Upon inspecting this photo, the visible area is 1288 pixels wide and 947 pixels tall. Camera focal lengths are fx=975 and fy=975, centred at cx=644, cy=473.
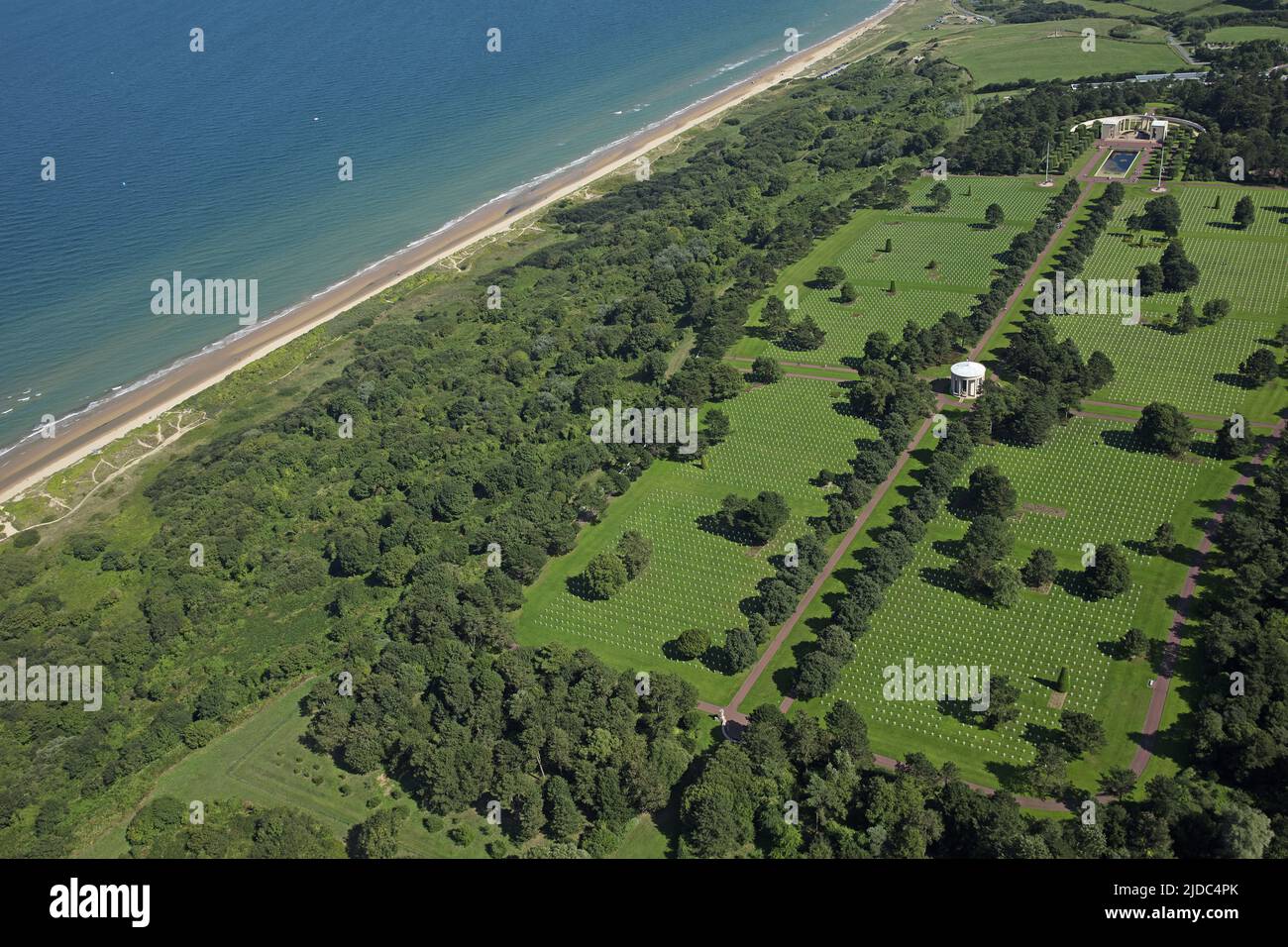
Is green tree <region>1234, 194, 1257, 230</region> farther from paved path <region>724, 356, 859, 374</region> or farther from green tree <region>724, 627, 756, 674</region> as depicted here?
green tree <region>724, 627, 756, 674</region>

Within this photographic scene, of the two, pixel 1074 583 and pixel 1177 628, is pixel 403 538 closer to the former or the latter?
pixel 1074 583

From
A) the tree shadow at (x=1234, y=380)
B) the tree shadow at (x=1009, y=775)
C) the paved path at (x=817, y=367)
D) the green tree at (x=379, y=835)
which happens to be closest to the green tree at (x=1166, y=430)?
the tree shadow at (x=1234, y=380)

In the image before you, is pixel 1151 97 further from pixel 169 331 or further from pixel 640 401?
pixel 169 331

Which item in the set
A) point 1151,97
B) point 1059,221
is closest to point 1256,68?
point 1151,97

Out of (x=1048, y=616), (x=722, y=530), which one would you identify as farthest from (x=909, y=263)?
(x=1048, y=616)

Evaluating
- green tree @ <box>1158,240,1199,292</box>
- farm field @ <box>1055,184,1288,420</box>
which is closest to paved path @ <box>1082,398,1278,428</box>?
farm field @ <box>1055,184,1288,420</box>

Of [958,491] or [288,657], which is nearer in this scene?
[288,657]
